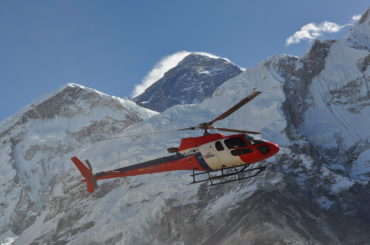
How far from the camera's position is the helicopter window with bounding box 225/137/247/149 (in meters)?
47.9

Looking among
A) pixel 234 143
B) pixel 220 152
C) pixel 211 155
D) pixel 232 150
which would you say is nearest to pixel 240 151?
pixel 232 150

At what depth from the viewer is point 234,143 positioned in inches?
1892

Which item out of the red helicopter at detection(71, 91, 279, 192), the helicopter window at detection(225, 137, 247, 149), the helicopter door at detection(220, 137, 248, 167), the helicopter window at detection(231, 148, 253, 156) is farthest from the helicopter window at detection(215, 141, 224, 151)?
the helicopter window at detection(231, 148, 253, 156)

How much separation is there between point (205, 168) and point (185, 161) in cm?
269

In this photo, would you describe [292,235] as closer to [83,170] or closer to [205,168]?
[83,170]

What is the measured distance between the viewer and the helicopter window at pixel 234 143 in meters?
47.9

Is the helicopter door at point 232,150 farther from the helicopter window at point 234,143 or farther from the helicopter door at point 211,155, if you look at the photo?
the helicopter door at point 211,155

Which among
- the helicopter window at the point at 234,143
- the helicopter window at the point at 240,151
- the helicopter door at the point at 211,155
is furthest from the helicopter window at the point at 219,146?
the helicopter window at the point at 240,151

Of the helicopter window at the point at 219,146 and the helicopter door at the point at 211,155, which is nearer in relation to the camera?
the helicopter window at the point at 219,146

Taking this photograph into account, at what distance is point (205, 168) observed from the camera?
5091 cm

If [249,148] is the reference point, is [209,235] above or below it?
below

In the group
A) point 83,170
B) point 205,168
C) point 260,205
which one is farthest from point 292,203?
point 205,168

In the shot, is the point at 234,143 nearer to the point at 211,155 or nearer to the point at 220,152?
the point at 220,152

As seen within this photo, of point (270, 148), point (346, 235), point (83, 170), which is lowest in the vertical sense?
point (346, 235)
